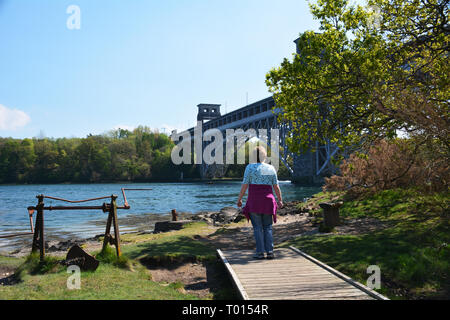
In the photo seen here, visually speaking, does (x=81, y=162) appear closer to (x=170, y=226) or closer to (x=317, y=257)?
(x=170, y=226)

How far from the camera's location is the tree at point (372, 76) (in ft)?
24.6

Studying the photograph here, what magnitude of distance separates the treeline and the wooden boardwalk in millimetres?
81649

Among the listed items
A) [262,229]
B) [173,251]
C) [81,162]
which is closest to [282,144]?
[173,251]

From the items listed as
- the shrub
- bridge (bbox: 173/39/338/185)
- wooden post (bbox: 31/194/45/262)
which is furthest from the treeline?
wooden post (bbox: 31/194/45/262)

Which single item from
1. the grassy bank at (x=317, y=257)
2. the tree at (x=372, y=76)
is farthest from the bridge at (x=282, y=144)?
the grassy bank at (x=317, y=257)

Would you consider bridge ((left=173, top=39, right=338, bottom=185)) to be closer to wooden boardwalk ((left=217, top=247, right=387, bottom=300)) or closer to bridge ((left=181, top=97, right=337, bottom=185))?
bridge ((left=181, top=97, right=337, bottom=185))

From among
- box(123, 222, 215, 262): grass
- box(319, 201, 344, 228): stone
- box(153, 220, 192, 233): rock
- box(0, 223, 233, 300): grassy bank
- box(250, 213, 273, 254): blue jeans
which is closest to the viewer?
box(0, 223, 233, 300): grassy bank

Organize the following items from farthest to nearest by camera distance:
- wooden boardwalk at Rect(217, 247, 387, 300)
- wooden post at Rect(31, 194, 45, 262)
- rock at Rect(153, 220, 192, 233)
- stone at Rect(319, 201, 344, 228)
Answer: rock at Rect(153, 220, 192, 233) → stone at Rect(319, 201, 344, 228) → wooden post at Rect(31, 194, 45, 262) → wooden boardwalk at Rect(217, 247, 387, 300)

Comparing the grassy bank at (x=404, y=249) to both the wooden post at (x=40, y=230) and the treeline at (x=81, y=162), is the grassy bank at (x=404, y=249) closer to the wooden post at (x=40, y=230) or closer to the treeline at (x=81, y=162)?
the wooden post at (x=40, y=230)

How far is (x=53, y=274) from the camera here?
5.14 meters

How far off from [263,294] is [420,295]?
2203mm

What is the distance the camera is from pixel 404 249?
595 cm

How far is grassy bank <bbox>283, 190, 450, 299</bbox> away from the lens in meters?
4.97
